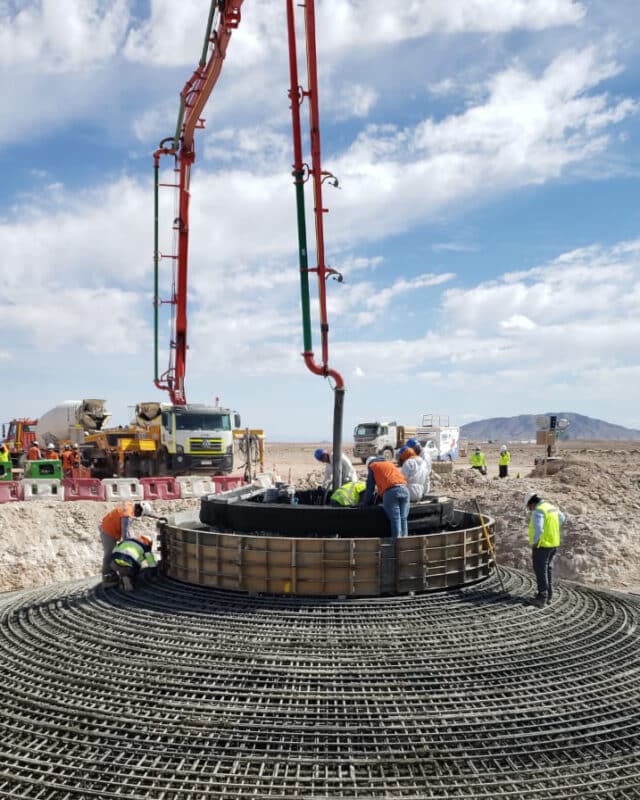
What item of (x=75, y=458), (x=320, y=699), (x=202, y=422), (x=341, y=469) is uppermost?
(x=202, y=422)

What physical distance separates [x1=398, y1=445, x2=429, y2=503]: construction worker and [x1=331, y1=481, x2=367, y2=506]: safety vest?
676 millimetres

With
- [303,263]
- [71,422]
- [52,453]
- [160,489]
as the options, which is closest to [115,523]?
[303,263]

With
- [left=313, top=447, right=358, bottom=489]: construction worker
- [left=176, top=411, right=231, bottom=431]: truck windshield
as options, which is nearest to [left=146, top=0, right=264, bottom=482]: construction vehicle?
[left=176, top=411, right=231, bottom=431]: truck windshield

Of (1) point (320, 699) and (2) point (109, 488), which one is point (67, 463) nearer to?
(2) point (109, 488)

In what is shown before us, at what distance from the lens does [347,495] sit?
29.6ft

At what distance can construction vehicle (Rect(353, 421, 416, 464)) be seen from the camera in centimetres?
4075

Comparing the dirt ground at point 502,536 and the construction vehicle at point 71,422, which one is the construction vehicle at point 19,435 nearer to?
the construction vehicle at point 71,422

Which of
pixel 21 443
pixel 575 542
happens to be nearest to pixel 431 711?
pixel 575 542

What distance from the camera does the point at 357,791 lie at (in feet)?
14.7

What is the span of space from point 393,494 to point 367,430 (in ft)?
111

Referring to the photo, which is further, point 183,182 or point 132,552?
point 183,182

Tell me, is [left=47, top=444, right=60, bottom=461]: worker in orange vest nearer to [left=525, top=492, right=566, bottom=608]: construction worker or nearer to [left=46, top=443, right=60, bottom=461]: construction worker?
[left=46, top=443, right=60, bottom=461]: construction worker

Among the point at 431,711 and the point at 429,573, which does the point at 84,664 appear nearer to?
the point at 431,711

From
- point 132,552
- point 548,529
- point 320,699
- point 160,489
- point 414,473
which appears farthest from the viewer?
point 160,489
